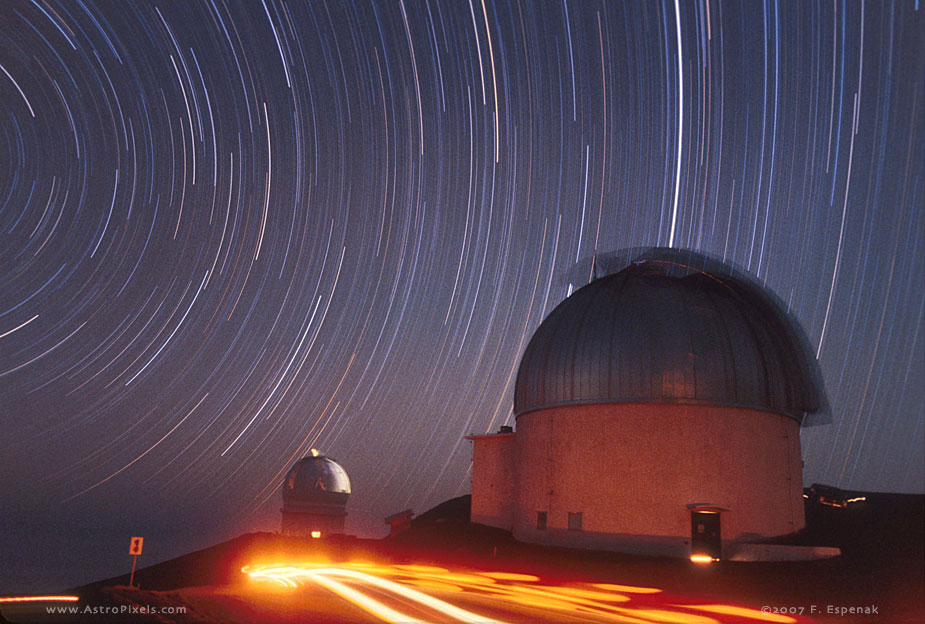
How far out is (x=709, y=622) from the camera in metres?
8.87

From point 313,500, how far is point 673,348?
23.6 m

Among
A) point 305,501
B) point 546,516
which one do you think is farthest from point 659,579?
point 305,501

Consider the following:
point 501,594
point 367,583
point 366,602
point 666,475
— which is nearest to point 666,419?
point 666,475

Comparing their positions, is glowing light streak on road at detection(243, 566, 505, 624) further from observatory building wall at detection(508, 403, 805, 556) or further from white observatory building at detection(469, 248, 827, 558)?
white observatory building at detection(469, 248, 827, 558)

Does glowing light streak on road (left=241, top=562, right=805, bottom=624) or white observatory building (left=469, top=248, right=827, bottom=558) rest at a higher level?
white observatory building (left=469, top=248, right=827, bottom=558)

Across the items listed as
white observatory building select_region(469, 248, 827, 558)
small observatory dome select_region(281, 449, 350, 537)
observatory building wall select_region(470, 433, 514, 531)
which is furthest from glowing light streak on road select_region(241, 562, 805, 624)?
small observatory dome select_region(281, 449, 350, 537)

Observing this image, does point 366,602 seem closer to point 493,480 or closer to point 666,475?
point 666,475

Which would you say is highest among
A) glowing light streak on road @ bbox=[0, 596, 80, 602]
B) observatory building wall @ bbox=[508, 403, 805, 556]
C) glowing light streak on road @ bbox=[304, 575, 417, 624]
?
observatory building wall @ bbox=[508, 403, 805, 556]

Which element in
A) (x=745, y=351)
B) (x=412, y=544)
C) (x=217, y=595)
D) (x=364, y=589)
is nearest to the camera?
(x=217, y=595)

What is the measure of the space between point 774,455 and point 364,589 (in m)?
13.2

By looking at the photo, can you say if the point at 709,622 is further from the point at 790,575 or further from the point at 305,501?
the point at 305,501

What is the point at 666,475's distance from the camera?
59.0 feet

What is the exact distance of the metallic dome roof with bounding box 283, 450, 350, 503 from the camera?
35.5 metres

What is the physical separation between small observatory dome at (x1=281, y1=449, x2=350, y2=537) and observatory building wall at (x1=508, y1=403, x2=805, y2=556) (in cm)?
1895
